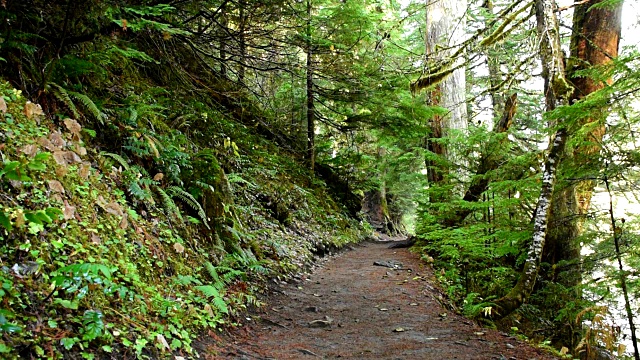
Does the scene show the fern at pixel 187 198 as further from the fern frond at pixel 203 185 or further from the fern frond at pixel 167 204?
the fern frond at pixel 203 185

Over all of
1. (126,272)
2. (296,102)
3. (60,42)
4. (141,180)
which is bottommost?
(126,272)

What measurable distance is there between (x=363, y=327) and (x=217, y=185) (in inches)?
130

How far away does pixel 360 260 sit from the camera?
35.1 ft

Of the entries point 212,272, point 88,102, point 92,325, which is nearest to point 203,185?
point 212,272

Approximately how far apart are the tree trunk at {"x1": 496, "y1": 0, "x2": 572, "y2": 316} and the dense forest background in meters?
0.03

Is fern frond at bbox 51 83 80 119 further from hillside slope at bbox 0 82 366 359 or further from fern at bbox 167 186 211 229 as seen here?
fern at bbox 167 186 211 229

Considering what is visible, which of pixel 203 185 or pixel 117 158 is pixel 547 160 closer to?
pixel 203 185

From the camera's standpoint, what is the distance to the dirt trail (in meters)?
4.31

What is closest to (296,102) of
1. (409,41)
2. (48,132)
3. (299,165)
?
(299,165)

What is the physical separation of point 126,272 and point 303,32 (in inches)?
309

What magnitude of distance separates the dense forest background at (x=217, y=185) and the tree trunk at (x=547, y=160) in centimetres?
3

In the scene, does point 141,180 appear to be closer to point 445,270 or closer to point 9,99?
point 9,99

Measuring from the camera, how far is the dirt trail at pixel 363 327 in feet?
14.1

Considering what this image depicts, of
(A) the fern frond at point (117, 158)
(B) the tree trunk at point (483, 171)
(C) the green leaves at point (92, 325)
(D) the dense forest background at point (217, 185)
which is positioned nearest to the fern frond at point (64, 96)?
(D) the dense forest background at point (217, 185)
